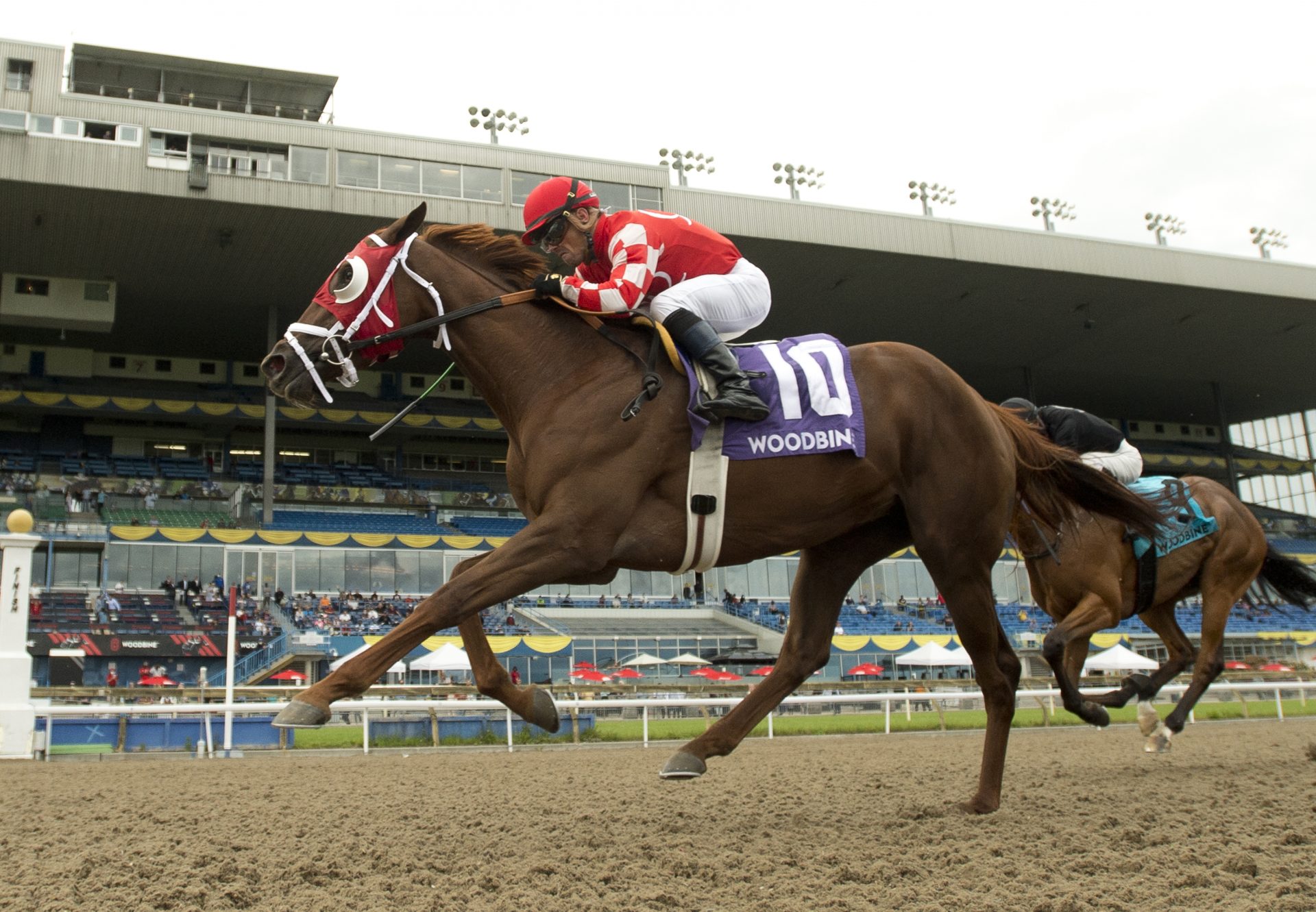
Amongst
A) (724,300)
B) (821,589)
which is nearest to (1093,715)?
(821,589)

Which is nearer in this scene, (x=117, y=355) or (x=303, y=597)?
(x=303, y=597)

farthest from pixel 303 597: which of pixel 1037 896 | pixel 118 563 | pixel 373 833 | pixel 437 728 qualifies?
pixel 1037 896

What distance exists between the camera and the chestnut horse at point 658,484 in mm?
3953

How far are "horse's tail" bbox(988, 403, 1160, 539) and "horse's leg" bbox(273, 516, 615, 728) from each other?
7.78ft

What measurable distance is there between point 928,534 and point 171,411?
37635 millimetres

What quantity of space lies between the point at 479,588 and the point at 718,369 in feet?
4.24

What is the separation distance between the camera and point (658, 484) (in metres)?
4.19

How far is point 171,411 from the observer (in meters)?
37.5

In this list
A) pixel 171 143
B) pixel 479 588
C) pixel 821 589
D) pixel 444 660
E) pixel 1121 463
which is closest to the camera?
pixel 479 588

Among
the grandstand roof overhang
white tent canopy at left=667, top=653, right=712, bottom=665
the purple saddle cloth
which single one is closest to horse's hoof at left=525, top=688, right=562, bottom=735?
the purple saddle cloth

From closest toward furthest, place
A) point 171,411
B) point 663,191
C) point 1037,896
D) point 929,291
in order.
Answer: point 1037,896 → point 663,191 → point 929,291 → point 171,411

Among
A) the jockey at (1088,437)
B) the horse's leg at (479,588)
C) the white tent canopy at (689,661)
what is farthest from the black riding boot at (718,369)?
the white tent canopy at (689,661)

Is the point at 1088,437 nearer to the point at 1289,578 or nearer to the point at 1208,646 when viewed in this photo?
the point at 1208,646

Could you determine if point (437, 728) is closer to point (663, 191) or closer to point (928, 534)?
point (928, 534)
